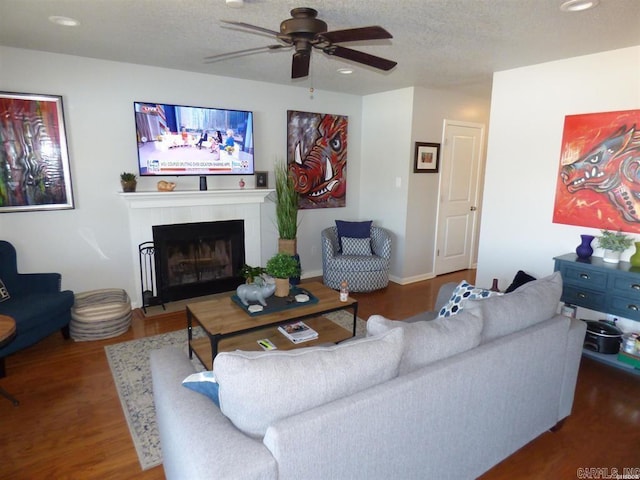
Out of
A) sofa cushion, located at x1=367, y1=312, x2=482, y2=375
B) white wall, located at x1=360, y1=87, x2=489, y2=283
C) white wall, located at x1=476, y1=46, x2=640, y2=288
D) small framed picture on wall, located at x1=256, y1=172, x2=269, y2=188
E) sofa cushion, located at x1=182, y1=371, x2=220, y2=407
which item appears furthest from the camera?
white wall, located at x1=360, y1=87, x2=489, y2=283

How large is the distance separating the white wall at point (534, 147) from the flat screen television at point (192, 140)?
2.78 metres

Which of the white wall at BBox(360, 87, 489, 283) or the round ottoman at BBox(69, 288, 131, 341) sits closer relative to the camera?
the round ottoman at BBox(69, 288, 131, 341)

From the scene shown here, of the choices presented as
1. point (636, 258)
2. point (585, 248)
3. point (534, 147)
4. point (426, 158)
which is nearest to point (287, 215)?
point (426, 158)

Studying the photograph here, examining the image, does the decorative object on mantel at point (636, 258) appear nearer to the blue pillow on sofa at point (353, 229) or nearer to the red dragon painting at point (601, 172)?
the red dragon painting at point (601, 172)

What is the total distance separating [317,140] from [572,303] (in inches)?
135

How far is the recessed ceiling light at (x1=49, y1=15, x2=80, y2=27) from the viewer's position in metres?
2.59

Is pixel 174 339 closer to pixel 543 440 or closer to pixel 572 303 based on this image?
pixel 543 440

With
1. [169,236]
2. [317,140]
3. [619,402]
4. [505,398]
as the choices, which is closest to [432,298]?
[619,402]

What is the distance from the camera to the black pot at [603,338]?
2.91 m

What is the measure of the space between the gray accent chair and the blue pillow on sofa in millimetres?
170

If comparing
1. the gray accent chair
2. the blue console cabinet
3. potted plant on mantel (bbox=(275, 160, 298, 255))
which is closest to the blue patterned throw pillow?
the blue console cabinet

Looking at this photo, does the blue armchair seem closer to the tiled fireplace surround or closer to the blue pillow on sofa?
the tiled fireplace surround

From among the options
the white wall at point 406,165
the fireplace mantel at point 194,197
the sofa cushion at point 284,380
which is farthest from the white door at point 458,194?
the sofa cushion at point 284,380

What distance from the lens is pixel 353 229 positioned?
16.7ft
